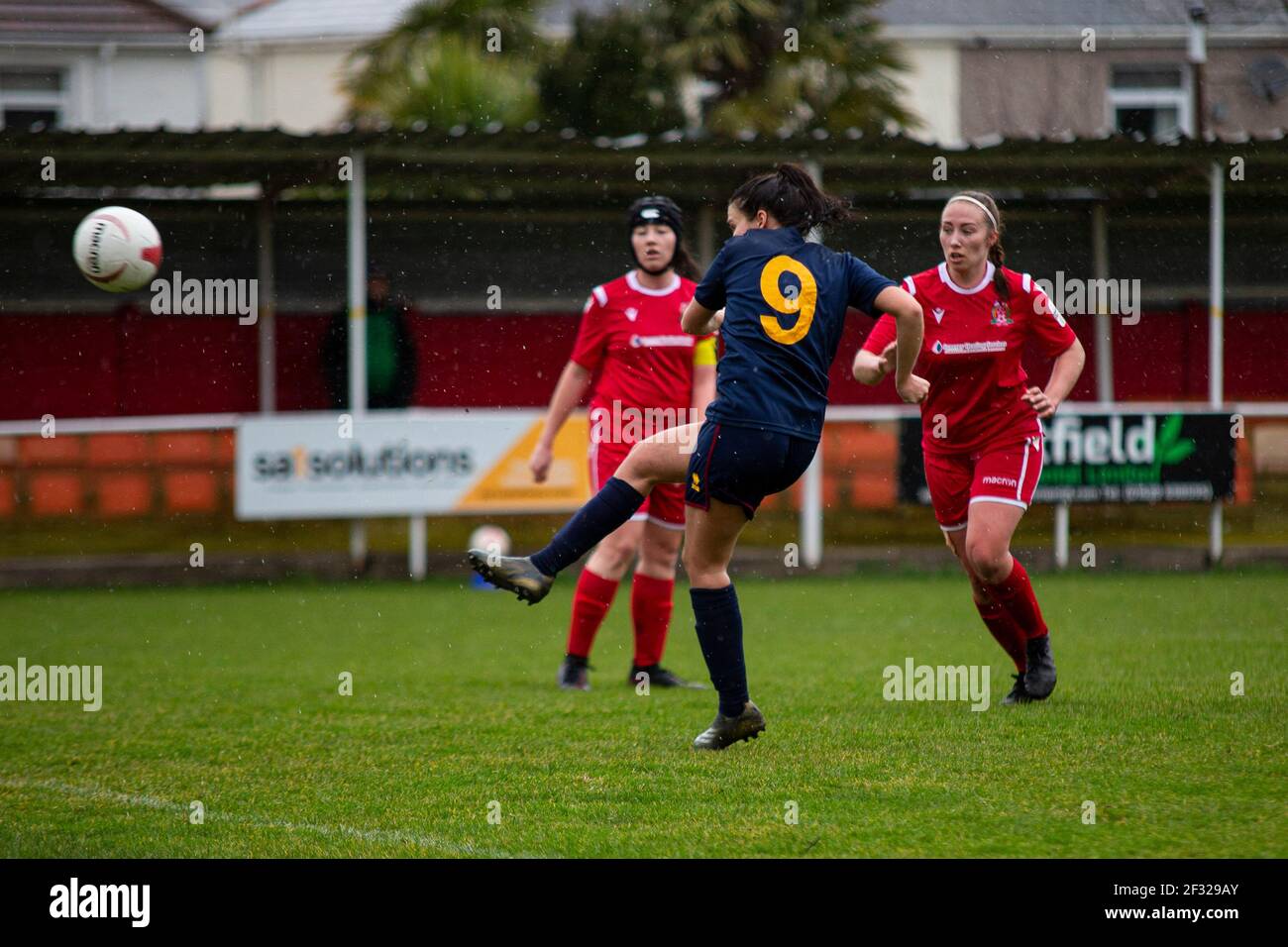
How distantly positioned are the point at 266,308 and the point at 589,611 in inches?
348

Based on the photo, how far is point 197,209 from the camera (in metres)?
15.1

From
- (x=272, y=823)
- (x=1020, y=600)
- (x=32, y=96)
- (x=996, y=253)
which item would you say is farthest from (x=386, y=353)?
→ (x=32, y=96)

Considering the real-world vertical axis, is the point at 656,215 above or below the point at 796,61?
below

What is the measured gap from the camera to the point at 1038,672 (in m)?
6.54

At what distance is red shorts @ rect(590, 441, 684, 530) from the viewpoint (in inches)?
287

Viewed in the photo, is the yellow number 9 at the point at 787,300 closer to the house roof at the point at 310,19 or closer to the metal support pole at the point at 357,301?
the metal support pole at the point at 357,301

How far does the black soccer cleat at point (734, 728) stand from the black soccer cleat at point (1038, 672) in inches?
60.0

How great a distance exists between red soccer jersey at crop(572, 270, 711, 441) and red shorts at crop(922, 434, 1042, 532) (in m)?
1.48

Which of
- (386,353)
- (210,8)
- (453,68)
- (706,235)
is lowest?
(386,353)

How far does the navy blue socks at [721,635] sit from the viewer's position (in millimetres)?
5430

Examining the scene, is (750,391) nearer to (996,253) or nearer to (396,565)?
(996,253)

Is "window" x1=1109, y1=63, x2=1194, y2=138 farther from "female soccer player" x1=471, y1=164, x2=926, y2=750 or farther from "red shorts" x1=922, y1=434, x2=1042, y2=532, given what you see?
"female soccer player" x1=471, y1=164, x2=926, y2=750
